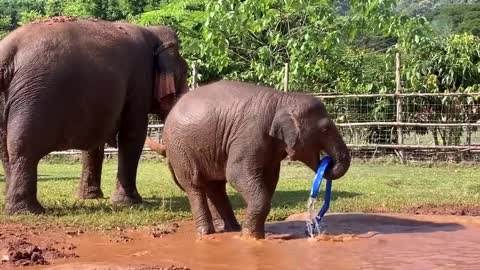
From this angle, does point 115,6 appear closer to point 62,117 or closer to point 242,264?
point 62,117

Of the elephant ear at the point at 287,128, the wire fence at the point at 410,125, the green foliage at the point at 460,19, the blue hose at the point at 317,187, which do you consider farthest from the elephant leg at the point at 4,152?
the green foliage at the point at 460,19

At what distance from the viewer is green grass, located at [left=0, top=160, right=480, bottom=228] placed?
8445mm

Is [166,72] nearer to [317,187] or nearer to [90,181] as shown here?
[90,181]

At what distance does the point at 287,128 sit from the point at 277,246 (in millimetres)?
1031

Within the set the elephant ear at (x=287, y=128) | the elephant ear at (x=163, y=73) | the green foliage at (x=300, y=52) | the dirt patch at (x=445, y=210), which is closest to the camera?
the elephant ear at (x=287, y=128)

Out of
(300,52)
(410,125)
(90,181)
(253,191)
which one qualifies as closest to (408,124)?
(410,125)

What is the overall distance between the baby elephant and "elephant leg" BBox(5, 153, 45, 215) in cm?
183

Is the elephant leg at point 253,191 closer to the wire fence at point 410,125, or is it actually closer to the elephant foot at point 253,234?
the elephant foot at point 253,234

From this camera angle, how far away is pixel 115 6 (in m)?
28.6

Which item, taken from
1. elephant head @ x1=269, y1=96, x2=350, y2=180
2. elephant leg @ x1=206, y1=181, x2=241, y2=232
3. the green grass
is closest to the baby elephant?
elephant head @ x1=269, y1=96, x2=350, y2=180

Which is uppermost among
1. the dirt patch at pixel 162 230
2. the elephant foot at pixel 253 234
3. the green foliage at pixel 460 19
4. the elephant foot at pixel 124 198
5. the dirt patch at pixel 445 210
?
the elephant foot at pixel 253 234

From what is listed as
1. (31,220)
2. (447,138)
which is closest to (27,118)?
(31,220)

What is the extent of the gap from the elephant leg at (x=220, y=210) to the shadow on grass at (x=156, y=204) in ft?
4.52

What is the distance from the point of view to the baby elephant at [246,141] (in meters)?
6.93
